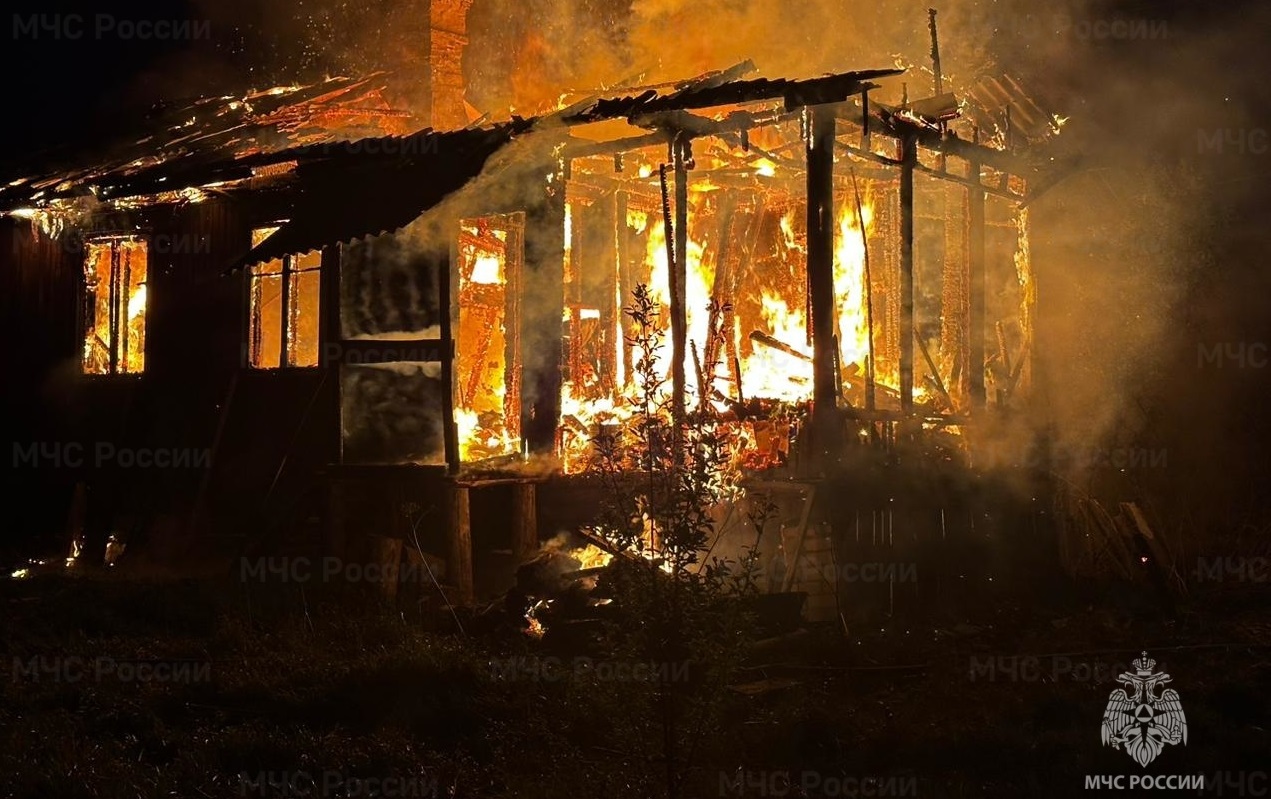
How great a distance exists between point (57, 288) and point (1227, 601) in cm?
1679

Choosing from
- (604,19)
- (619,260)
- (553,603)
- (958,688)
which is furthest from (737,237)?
(958,688)

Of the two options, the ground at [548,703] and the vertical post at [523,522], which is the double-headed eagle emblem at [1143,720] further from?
the vertical post at [523,522]

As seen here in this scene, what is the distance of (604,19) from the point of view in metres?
22.6

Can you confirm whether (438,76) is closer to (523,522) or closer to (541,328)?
(541,328)

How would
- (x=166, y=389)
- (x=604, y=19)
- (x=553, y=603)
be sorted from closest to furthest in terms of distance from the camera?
(x=553, y=603) < (x=166, y=389) < (x=604, y=19)

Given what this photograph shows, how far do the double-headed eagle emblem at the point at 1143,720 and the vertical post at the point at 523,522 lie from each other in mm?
6639

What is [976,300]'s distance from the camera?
1456cm

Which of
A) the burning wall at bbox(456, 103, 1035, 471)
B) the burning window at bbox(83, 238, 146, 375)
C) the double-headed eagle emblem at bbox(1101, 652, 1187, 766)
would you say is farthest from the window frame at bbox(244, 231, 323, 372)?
the double-headed eagle emblem at bbox(1101, 652, 1187, 766)

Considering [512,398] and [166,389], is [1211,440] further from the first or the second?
[166,389]

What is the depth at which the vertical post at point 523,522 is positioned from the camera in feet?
40.0

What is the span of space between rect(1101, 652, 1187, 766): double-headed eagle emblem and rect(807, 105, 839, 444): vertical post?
3.72 metres

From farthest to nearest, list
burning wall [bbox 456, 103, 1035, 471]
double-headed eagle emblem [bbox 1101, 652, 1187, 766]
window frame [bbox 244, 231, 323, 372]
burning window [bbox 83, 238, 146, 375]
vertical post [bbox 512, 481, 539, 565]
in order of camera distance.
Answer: burning window [bbox 83, 238, 146, 375] → burning wall [bbox 456, 103, 1035, 471] → window frame [bbox 244, 231, 323, 372] → vertical post [bbox 512, 481, 539, 565] → double-headed eagle emblem [bbox 1101, 652, 1187, 766]

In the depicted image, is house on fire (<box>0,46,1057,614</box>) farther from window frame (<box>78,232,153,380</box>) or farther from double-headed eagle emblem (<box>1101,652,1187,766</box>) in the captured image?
double-headed eagle emblem (<box>1101,652,1187,766</box>)

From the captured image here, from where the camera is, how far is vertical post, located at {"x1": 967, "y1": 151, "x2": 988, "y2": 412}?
14.3m
